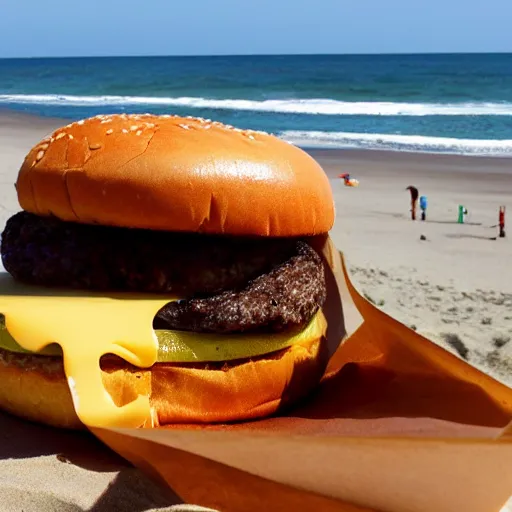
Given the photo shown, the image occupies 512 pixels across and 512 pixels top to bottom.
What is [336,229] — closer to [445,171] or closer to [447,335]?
[447,335]

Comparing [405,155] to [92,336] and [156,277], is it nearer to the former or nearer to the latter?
[156,277]

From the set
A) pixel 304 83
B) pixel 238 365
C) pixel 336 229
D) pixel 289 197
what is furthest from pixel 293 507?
pixel 304 83

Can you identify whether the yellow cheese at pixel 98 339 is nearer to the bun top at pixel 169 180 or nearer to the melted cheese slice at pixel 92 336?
the melted cheese slice at pixel 92 336

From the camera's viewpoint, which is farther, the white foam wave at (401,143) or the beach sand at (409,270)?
the white foam wave at (401,143)

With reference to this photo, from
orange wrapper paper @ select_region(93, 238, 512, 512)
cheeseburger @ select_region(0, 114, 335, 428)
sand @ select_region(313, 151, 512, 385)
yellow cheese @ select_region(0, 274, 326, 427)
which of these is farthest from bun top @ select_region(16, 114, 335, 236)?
sand @ select_region(313, 151, 512, 385)

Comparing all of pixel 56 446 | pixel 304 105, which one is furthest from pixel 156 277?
pixel 304 105

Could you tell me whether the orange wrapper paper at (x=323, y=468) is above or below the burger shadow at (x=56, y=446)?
above

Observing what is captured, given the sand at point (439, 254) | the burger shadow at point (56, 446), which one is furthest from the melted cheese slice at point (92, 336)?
the sand at point (439, 254)
